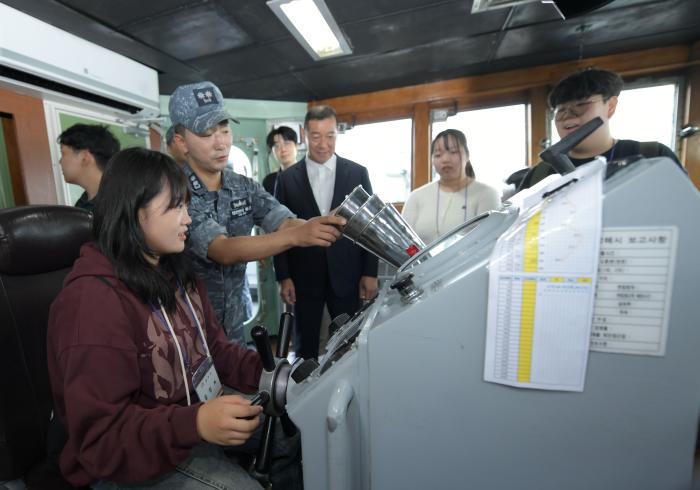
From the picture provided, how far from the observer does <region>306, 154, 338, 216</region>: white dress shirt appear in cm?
206

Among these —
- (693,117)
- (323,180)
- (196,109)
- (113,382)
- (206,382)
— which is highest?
(693,117)

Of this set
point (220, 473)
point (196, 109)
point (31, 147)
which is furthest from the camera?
point (31, 147)

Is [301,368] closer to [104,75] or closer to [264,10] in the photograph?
[264,10]

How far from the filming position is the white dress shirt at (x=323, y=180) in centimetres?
206

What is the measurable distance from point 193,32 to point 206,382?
244 centimetres

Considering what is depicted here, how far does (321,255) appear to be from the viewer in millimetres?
1985

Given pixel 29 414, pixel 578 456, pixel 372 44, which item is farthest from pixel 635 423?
pixel 372 44

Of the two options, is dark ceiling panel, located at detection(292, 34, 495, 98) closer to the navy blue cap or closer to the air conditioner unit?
the air conditioner unit

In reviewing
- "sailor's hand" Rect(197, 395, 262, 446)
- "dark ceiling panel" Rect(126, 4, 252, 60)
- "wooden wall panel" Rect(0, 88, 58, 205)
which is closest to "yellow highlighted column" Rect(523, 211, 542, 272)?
"sailor's hand" Rect(197, 395, 262, 446)

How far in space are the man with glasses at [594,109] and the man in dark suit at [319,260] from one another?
1.07m

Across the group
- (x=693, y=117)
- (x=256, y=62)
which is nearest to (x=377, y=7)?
(x=256, y=62)

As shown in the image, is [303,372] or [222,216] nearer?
[303,372]

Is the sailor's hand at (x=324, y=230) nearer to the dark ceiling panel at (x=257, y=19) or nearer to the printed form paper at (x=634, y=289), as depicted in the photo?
the printed form paper at (x=634, y=289)

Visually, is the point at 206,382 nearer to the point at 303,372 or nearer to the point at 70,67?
the point at 303,372
